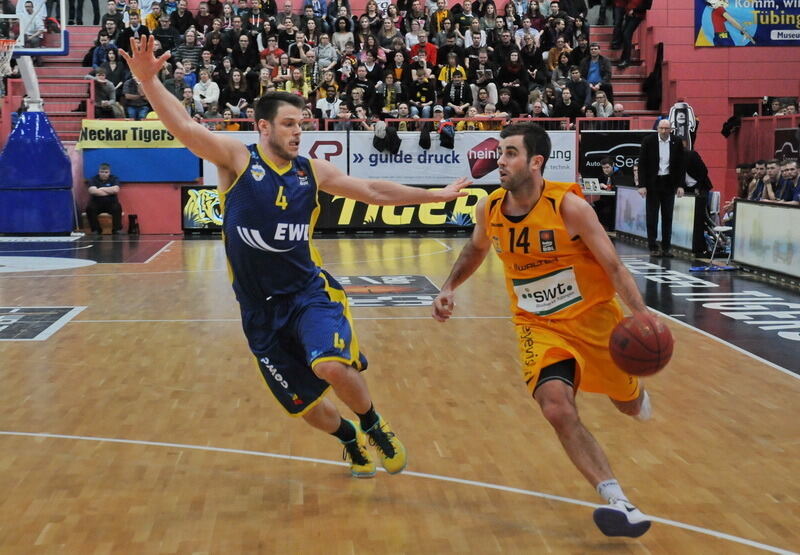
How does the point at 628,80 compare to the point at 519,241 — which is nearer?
the point at 519,241

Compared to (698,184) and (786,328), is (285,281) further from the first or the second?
(698,184)

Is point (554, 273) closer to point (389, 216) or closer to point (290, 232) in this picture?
point (290, 232)

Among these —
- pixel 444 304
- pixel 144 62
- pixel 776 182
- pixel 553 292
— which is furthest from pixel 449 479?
pixel 776 182

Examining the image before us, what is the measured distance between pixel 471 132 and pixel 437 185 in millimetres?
1230

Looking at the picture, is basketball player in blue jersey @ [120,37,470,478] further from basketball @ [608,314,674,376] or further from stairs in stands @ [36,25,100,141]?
stairs in stands @ [36,25,100,141]

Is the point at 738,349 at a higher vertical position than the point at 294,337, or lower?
lower

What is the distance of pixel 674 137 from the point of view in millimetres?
16359

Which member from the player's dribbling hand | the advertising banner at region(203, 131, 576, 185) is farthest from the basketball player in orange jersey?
the advertising banner at region(203, 131, 576, 185)

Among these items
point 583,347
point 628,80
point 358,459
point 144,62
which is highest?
point 628,80

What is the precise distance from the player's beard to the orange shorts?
1389mm

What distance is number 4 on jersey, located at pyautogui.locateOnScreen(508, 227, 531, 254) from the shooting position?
201 inches

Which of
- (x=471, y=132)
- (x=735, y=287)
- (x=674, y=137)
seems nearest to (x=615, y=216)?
(x=471, y=132)

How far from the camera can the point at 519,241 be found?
5.14 metres

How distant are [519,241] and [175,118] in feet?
5.59
